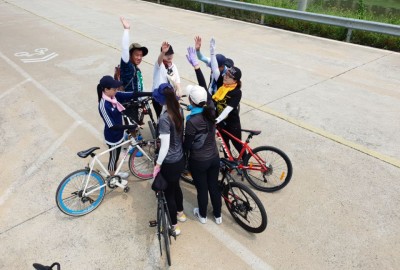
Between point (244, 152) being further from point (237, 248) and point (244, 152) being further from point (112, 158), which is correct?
point (112, 158)

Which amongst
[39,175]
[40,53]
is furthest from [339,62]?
[40,53]

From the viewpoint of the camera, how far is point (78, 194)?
4.29 meters

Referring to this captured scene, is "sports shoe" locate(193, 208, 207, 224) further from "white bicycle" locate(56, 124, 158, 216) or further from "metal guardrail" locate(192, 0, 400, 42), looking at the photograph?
"metal guardrail" locate(192, 0, 400, 42)

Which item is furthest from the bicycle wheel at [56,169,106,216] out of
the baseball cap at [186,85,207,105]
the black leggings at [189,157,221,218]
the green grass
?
the green grass

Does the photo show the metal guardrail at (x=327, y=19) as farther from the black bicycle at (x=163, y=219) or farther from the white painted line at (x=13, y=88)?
the black bicycle at (x=163, y=219)

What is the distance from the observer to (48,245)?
3.99 metres

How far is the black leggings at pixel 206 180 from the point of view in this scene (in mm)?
3684

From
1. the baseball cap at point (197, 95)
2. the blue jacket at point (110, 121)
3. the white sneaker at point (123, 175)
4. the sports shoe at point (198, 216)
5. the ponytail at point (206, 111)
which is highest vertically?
the baseball cap at point (197, 95)

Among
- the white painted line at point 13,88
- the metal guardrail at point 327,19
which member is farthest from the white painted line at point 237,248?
the metal guardrail at point 327,19

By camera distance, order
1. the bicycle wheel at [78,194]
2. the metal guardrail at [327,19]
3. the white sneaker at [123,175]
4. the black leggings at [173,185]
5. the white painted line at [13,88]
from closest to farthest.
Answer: the black leggings at [173,185]
the bicycle wheel at [78,194]
the white sneaker at [123,175]
the white painted line at [13,88]
the metal guardrail at [327,19]

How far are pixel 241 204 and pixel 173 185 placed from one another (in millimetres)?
972

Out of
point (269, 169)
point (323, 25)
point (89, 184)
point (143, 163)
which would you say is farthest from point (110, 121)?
point (323, 25)

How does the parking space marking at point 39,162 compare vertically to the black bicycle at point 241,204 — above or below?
below

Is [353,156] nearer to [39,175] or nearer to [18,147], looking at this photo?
[39,175]
